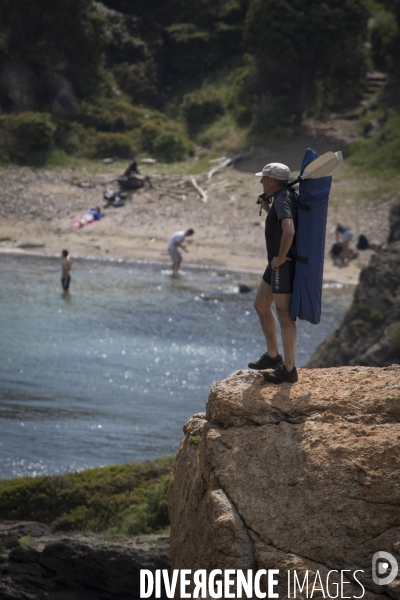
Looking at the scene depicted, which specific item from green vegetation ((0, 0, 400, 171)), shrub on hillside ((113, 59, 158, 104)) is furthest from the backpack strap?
shrub on hillside ((113, 59, 158, 104))

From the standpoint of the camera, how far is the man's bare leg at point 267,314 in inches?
299

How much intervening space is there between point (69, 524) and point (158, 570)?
2726 mm

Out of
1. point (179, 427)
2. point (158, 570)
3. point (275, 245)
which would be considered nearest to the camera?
point (275, 245)

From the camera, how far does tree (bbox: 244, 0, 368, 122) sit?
4319cm

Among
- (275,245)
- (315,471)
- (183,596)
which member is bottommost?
(183,596)

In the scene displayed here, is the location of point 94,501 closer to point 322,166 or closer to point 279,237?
point 279,237

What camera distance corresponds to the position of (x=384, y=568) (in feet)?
19.4

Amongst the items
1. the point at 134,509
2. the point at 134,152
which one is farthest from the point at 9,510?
the point at 134,152

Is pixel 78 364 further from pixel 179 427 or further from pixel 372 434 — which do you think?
pixel 372 434

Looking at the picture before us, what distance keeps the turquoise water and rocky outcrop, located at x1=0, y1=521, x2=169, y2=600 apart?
5.00 m

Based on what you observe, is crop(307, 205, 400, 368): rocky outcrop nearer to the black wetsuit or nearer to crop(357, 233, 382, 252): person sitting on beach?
the black wetsuit

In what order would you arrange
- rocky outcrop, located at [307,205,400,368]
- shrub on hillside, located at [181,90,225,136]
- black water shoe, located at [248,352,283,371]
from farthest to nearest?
1. shrub on hillside, located at [181,90,225,136]
2. rocky outcrop, located at [307,205,400,368]
3. black water shoe, located at [248,352,283,371]

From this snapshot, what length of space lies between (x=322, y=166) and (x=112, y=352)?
53.3 ft

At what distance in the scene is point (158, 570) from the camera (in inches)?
362
